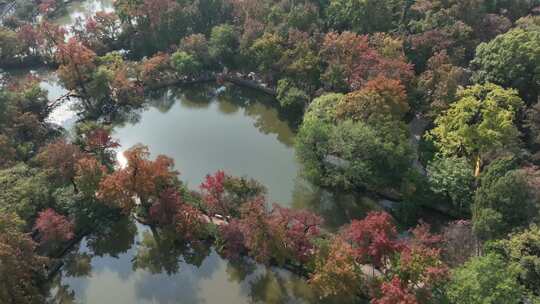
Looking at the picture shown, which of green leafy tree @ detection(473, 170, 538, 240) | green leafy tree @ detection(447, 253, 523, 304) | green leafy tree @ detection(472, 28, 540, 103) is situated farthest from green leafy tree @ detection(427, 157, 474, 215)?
green leafy tree @ detection(472, 28, 540, 103)

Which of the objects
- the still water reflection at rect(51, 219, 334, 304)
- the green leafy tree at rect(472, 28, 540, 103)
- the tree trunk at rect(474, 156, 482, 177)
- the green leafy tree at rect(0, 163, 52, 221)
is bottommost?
the still water reflection at rect(51, 219, 334, 304)

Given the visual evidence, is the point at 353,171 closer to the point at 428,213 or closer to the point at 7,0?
the point at 428,213

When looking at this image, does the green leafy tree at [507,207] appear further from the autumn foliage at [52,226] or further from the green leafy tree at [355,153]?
the autumn foliage at [52,226]

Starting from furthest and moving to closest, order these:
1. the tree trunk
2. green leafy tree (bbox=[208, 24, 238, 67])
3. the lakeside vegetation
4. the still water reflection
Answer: green leafy tree (bbox=[208, 24, 238, 67])
the tree trunk
the still water reflection
the lakeside vegetation

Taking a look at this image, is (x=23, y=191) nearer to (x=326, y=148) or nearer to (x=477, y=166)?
(x=326, y=148)

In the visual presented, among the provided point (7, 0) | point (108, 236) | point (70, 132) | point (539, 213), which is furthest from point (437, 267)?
point (7, 0)

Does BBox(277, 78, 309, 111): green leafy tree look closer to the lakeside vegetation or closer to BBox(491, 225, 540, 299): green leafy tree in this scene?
the lakeside vegetation
